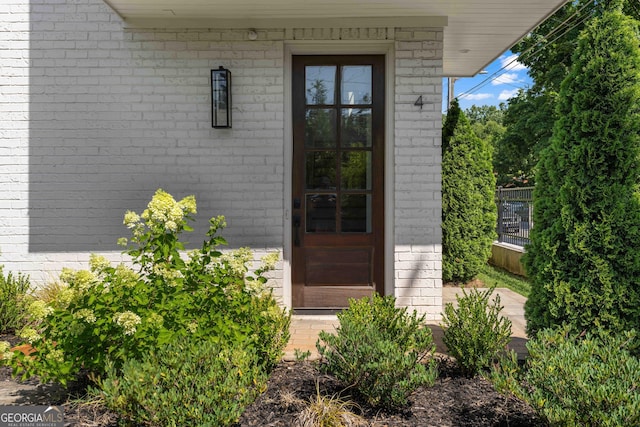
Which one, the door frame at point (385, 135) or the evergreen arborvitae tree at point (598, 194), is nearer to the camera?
the evergreen arborvitae tree at point (598, 194)

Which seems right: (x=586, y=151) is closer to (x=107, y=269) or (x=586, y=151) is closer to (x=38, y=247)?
(x=107, y=269)

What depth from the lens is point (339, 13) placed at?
13.2ft

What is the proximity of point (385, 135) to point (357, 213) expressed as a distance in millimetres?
810

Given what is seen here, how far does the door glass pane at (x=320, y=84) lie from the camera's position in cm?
440

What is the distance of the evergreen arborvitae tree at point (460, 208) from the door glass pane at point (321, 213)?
2478 millimetres

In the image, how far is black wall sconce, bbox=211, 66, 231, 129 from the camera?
4.16 metres

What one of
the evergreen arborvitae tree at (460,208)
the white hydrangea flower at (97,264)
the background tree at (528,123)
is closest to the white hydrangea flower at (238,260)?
the white hydrangea flower at (97,264)

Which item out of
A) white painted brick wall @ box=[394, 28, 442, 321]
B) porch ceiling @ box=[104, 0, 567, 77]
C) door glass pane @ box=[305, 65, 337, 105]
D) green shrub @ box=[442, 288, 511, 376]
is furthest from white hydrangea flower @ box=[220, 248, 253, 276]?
porch ceiling @ box=[104, 0, 567, 77]

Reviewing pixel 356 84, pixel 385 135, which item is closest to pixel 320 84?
pixel 356 84

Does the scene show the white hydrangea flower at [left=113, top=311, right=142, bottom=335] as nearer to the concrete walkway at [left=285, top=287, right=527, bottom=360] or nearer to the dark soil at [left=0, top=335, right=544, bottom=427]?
the dark soil at [left=0, top=335, right=544, bottom=427]

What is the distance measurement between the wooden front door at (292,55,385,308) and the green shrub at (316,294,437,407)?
5.62 feet

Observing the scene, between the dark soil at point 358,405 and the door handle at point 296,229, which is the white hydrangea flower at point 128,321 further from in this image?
the door handle at point 296,229

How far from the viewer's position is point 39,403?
2.48 m

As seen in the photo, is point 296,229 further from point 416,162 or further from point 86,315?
point 86,315
